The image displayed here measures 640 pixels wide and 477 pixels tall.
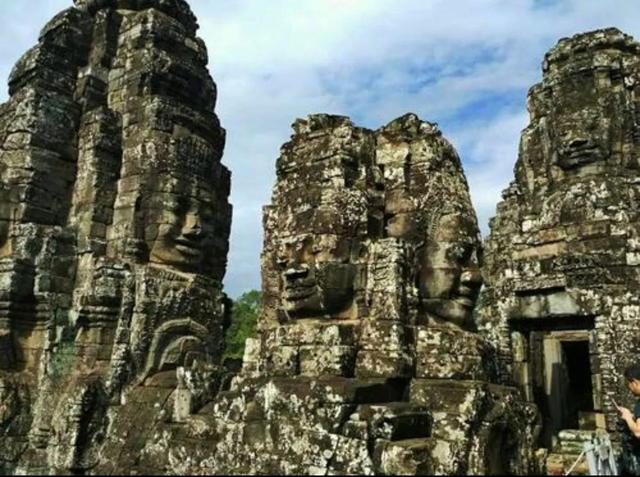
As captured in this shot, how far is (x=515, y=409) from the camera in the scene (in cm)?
509

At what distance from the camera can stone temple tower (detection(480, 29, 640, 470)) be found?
10.5 meters

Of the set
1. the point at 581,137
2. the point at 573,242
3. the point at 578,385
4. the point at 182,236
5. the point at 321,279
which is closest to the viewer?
the point at 321,279

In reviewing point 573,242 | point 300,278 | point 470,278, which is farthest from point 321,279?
point 573,242

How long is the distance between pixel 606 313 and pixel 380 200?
6.10m

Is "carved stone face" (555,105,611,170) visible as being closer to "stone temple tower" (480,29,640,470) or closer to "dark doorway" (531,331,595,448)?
"stone temple tower" (480,29,640,470)

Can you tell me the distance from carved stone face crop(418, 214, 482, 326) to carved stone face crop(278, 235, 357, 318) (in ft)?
2.34

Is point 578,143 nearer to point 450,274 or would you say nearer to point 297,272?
point 450,274

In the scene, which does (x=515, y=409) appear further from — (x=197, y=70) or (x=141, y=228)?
(x=197, y=70)

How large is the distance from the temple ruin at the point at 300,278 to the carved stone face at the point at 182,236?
0.12ft

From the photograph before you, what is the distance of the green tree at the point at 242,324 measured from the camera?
35.6 meters

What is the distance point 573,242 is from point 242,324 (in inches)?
1182

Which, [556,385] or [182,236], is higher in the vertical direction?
[182,236]

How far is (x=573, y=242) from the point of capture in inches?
455

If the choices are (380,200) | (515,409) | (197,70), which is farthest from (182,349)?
(197,70)
